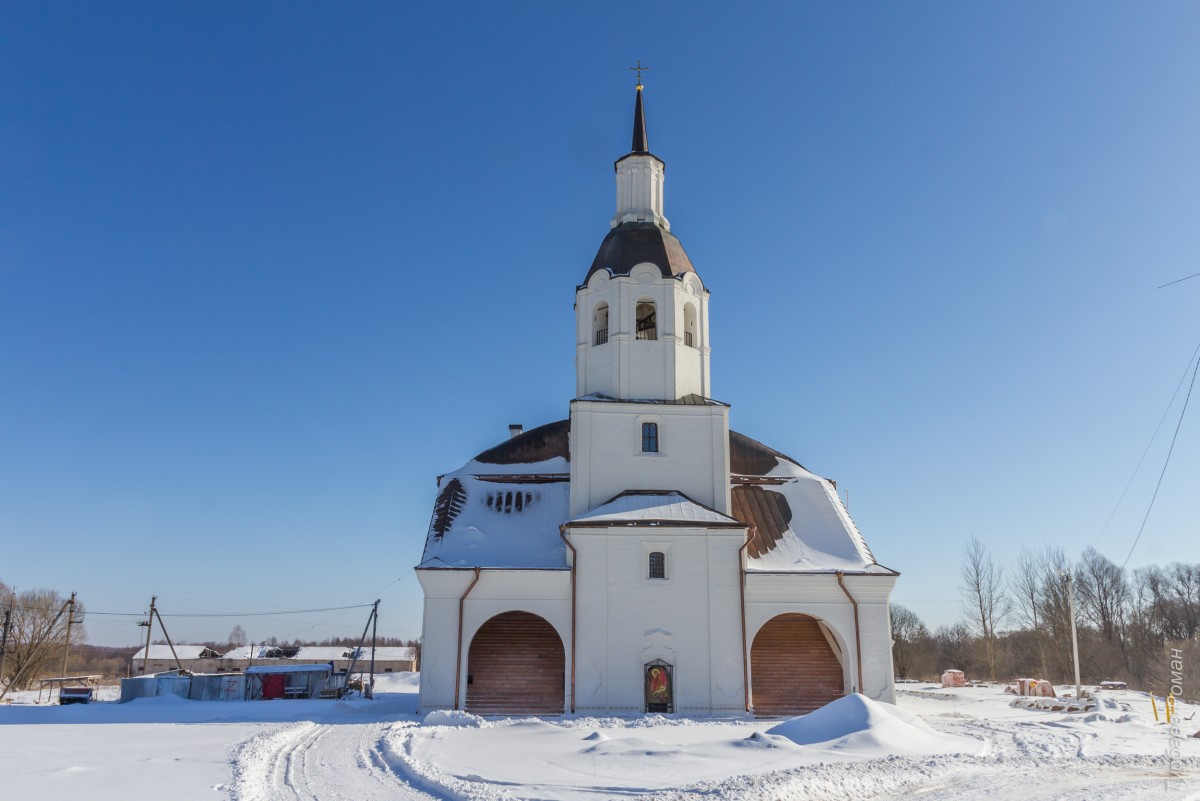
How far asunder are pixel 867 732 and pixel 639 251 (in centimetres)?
1642

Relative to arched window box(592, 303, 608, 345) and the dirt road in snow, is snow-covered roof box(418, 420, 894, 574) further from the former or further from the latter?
Answer: the dirt road in snow

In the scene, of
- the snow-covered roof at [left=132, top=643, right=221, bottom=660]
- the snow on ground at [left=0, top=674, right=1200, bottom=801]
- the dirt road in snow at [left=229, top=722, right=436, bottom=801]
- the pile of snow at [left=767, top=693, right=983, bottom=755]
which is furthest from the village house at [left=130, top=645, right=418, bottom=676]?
the pile of snow at [left=767, top=693, right=983, bottom=755]

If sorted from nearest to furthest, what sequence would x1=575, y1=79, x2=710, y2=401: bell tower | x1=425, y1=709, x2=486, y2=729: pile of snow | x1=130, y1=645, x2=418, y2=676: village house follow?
x1=425, y1=709, x2=486, y2=729: pile of snow, x1=575, y1=79, x2=710, y2=401: bell tower, x1=130, y1=645, x2=418, y2=676: village house

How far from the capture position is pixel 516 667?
2364cm

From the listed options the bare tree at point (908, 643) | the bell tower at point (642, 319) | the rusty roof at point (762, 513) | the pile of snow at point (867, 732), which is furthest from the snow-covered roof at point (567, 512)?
the bare tree at point (908, 643)

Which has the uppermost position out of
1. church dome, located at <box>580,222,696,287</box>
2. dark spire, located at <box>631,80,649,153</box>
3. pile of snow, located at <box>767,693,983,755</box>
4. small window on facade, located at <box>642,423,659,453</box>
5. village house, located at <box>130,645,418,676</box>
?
dark spire, located at <box>631,80,649,153</box>

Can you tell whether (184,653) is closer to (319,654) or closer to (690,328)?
(319,654)

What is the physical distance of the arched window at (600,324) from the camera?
2681 centimetres

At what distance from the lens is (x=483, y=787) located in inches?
453

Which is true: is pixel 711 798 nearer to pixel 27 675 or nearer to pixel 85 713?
pixel 85 713

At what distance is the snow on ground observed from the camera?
11398 mm

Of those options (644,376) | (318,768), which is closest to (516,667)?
(644,376)

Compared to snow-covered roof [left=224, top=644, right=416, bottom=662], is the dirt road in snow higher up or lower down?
→ higher up

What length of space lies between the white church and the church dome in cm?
6
